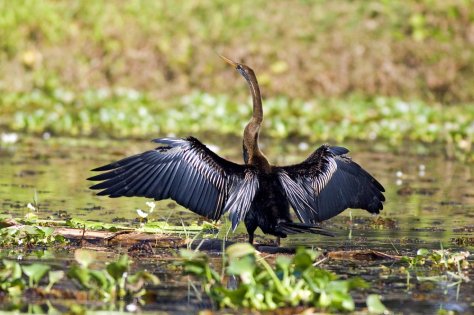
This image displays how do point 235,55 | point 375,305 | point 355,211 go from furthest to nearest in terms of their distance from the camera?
point 235,55, point 355,211, point 375,305

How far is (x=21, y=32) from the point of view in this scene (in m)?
21.3

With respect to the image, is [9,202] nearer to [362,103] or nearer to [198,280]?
[198,280]

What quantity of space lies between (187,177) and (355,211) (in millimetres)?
3367

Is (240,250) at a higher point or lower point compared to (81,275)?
higher

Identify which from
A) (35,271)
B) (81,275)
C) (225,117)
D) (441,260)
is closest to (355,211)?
(441,260)

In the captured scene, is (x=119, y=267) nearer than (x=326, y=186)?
Yes

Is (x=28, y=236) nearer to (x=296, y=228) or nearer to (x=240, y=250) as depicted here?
(x=296, y=228)

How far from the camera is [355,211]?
35.6ft

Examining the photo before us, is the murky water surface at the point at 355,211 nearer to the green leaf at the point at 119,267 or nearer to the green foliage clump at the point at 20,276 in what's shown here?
the green leaf at the point at 119,267

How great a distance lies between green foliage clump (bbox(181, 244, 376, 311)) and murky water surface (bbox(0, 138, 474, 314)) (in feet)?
0.53

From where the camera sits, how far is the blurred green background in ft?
64.0

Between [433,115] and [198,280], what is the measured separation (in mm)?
11632

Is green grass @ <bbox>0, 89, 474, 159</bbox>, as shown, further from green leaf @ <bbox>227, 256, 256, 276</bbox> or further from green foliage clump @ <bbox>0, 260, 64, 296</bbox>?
green foliage clump @ <bbox>0, 260, 64, 296</bbox>

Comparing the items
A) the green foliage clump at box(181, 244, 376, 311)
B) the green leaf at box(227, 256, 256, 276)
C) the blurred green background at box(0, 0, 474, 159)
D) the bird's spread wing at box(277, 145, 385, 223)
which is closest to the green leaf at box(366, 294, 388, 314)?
the green foliage clump at box(181, 244, 376, 311)
